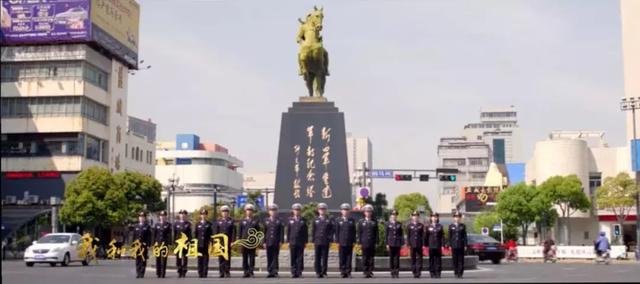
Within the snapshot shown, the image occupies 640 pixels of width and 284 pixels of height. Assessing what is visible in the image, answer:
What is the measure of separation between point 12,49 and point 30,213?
11897 mm

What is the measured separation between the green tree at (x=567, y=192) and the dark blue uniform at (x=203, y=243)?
4270cm

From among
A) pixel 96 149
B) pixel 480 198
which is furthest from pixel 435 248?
pixel 480 198

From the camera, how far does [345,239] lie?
676 inches

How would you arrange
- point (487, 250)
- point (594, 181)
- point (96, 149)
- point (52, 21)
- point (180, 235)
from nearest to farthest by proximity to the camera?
point (180, 235) → point (487, 250) → point (52, 21) → point (96, 149) → point (594, 181)

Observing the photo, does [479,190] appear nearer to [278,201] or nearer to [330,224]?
[278,201]

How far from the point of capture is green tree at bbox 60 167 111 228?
46.9 meters

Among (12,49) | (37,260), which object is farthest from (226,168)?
(37,260)

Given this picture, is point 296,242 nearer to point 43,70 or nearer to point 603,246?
point 603,246

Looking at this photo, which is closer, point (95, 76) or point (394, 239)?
point (394, 239)

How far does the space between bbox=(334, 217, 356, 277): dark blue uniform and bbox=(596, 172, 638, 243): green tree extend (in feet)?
125

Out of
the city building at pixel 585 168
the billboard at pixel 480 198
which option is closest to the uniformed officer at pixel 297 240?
the city building at pixel 585 168

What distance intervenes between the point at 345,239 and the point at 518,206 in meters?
43.4

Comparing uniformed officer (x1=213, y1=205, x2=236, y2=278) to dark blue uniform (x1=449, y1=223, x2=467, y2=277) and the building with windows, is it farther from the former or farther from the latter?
the building with windows

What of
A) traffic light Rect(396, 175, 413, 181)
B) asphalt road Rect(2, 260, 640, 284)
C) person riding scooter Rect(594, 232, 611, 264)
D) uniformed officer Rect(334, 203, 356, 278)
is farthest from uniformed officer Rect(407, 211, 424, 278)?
traffic light Rect(396, 175, 413, 181)
